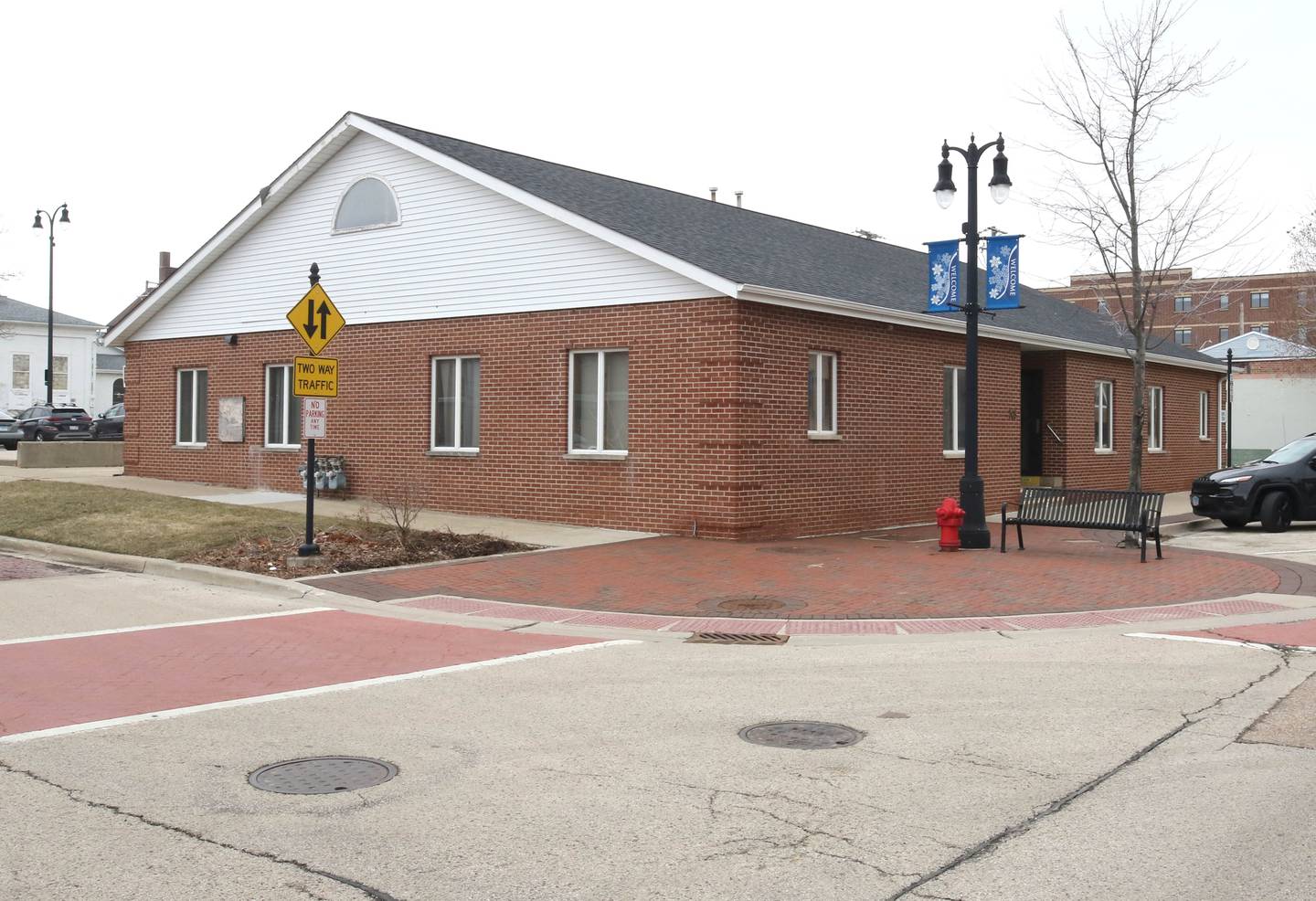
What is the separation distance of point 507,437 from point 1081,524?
8671 millimetres

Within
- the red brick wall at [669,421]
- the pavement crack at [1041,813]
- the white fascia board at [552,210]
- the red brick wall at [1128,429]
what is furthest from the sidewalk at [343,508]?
the red brick wall at [1128,429]

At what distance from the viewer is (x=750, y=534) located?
16906 millimetres

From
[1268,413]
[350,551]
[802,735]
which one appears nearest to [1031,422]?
[350,551]

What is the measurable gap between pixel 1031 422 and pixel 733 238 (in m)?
9.23

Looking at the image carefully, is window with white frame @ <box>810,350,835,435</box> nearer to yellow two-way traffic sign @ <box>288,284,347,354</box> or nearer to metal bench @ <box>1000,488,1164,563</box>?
metal bench @ <box>1000,488,1164,563</box>

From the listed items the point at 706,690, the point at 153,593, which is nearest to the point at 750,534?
the point at 153,593

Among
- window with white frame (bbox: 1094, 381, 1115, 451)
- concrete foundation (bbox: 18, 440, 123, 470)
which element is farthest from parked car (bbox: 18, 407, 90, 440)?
window with white frame (bbox: 1094, 381, 1115, 451)

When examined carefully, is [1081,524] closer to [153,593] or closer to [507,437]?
[507,437]

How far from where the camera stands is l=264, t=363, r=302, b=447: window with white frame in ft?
75.4

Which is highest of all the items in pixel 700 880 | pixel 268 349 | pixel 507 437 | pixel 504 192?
pixel 504 192

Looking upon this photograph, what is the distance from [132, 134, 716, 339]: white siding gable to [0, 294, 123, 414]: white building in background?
4534 cm

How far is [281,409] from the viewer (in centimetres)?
2327

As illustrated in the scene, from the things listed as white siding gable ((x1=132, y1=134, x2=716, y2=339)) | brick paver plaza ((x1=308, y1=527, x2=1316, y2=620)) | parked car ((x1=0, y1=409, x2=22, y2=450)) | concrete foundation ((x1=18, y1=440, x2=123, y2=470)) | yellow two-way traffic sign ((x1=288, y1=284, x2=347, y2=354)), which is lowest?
brick paver plaza ((x1=308, y1=527, x2=1316, y2=620))

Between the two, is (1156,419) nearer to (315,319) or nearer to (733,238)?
(733,238)
